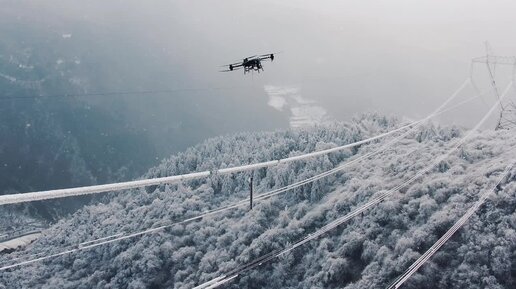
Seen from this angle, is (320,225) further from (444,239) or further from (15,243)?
(15,243)

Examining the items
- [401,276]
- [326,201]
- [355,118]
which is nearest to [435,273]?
[401,276]

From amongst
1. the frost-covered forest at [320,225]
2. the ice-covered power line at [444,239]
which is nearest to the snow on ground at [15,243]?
the frost-covered forest at [320,225]

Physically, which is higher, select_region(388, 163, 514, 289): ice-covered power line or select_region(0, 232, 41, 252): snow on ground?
select_region(388, 163, 514, 289): ice-covered power line

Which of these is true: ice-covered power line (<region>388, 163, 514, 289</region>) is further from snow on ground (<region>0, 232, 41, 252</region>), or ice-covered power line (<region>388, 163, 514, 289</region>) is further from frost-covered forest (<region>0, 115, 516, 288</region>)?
snow on ground (<region>0, 232, 41, 252</region>)

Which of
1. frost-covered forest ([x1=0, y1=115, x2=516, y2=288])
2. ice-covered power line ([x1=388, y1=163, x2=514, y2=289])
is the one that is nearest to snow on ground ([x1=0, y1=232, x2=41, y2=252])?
frost-covered forest ([x1=0, y1=115, x2=516, y2=288])

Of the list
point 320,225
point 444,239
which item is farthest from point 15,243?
point 444,239

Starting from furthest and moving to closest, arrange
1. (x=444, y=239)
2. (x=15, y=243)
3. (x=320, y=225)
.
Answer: (x=15, y=243), (x=320, y=225), (x=444, y=239)

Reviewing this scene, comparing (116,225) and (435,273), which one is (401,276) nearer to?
(435,273)
